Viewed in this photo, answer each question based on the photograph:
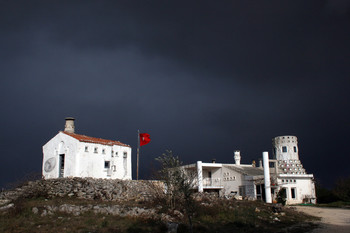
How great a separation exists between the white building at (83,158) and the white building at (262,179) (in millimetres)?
10793

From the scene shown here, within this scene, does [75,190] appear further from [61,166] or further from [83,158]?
[61,166]

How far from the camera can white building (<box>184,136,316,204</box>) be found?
4241 centimetres

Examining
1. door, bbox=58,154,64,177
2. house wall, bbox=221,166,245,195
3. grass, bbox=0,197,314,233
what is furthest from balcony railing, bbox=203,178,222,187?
door, bbox=58,154,64,177

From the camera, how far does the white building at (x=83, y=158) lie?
3149 centimetres

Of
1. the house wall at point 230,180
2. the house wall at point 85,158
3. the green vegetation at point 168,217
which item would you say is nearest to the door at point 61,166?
the house wall at point 85,158

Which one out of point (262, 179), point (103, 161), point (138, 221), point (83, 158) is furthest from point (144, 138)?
point (138, 221)

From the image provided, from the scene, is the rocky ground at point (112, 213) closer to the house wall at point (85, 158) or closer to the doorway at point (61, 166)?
the house wall at point (85, 158)

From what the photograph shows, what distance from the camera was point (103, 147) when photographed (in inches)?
1320

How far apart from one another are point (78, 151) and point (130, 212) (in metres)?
11.9

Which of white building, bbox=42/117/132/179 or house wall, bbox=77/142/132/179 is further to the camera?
house wall, bbox=77/142/132/179

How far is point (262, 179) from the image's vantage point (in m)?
41.1

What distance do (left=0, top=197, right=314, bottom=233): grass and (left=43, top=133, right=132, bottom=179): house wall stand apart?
16.5 ft

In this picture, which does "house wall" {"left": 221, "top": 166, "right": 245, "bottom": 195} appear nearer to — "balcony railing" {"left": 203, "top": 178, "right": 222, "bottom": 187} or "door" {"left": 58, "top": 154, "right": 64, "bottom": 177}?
"balcony railing" {"left": 203, "top": 178, "right": 222, "bottom": 187}

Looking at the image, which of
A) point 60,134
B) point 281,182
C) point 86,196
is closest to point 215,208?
point 86,196
